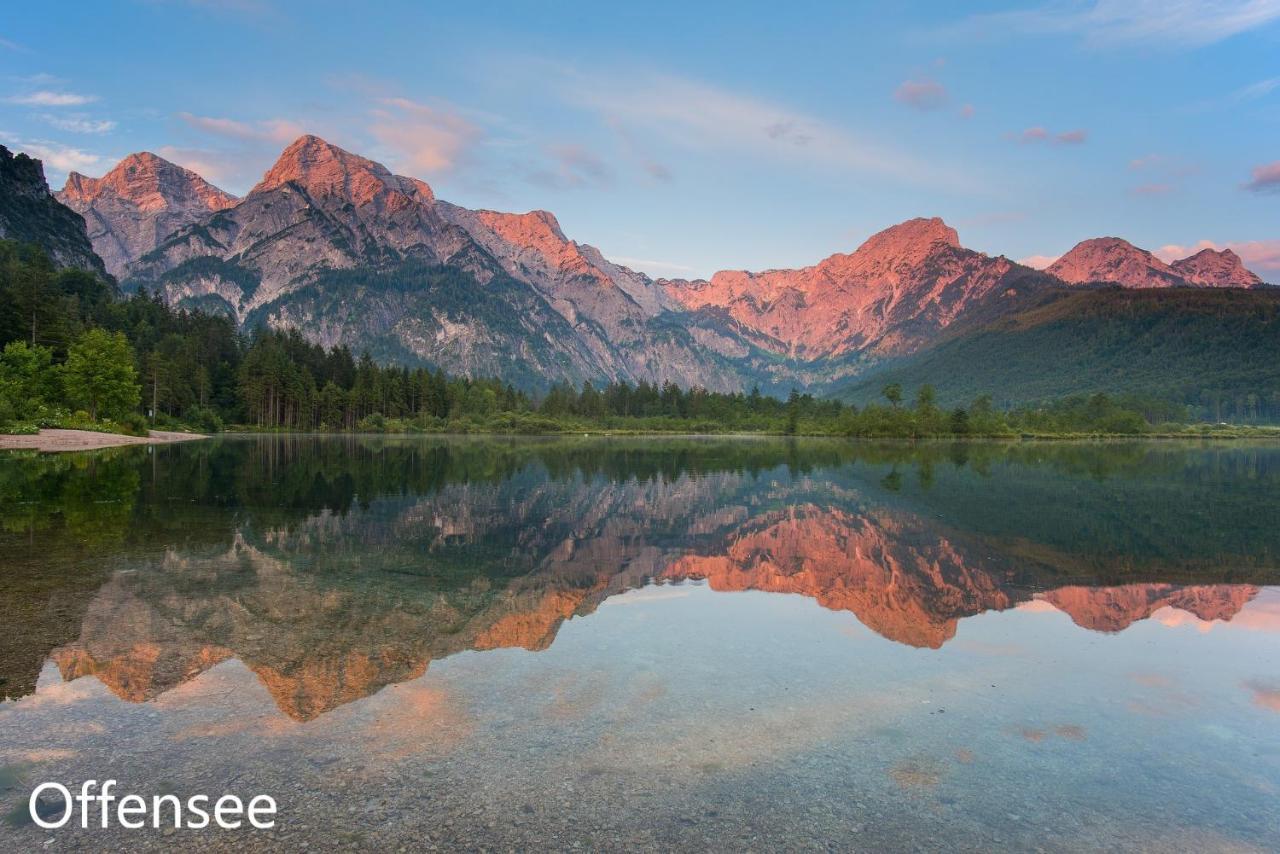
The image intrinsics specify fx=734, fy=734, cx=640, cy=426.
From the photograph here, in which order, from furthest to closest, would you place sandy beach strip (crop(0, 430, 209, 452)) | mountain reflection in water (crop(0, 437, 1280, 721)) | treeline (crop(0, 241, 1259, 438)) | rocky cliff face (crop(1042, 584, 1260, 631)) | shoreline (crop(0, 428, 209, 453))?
treeline (crop(0, 241, 1259, 438))
sandy beach strip (crop(0, 430, 209, 452))
shoreline (crop(0, 428, 209, 453))
rocky cliff face (crop(1042, 584, 1260, 631))
mountain reflection in water (crop(0, 437, 1280, 721))

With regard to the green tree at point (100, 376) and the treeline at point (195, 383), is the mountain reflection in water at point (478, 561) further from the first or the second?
the treeline at point (195, 383)

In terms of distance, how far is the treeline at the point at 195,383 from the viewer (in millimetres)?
84062

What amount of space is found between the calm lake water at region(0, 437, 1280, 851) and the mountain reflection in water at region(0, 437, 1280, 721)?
0.44 feet

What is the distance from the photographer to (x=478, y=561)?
20.8 meters

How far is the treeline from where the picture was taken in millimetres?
84062

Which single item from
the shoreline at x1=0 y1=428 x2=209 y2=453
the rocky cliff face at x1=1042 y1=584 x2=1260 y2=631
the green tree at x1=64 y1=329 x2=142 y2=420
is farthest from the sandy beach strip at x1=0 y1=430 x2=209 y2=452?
the rocky cliff face at x1=1042 y1=584 x2=1260 y2=631

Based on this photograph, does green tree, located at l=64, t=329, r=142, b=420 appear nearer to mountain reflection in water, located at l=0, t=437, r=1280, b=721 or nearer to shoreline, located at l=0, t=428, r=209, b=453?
shoreline, located at l=0, t=428, r=209, b=453

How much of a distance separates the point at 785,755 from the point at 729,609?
7.95m

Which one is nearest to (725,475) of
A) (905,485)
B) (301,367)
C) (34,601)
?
(905,485)

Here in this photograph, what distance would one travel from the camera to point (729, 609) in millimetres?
16781

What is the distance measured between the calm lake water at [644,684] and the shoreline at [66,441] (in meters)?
45.8

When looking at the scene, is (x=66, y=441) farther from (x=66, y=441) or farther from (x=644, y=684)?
(x=644, y=684)

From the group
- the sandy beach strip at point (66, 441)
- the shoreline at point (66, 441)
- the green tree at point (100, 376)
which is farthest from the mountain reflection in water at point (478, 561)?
the green tree at point (100, 376)

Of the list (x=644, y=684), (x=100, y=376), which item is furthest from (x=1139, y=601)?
(x=100, y=376)
